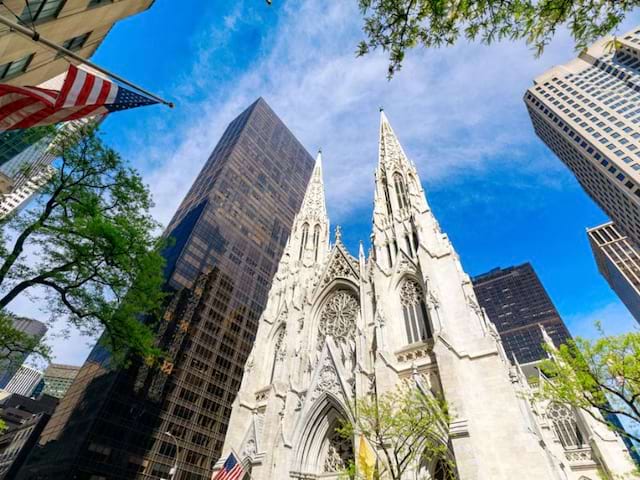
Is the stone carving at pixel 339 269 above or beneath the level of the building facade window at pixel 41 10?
above

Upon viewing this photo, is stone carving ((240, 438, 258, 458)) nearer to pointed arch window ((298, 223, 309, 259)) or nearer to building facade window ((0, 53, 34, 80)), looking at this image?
pointed arch window ((298, 223, 309, 259))

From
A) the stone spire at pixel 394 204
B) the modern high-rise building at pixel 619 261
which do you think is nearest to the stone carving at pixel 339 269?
the stone spire at pixel 394 204

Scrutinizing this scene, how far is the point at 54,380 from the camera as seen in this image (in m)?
106

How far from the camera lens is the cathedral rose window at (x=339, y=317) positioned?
2472 cm

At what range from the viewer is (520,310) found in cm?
10606

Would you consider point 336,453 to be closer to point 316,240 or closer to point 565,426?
point 316,240

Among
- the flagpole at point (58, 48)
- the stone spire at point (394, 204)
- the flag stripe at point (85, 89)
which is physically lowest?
the flagpole at point (58, 48)

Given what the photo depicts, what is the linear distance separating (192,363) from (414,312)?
96.4 feet

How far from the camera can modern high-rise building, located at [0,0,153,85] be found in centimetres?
987

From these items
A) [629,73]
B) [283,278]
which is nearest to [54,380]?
[283,278]

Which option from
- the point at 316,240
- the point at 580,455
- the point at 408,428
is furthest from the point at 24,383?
the point at 580,455

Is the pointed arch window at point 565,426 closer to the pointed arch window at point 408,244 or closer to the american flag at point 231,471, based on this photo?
the pointed arch window at point 408,244

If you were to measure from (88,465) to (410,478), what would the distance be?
99.1 ft

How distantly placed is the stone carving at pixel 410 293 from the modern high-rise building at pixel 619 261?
7098cm
